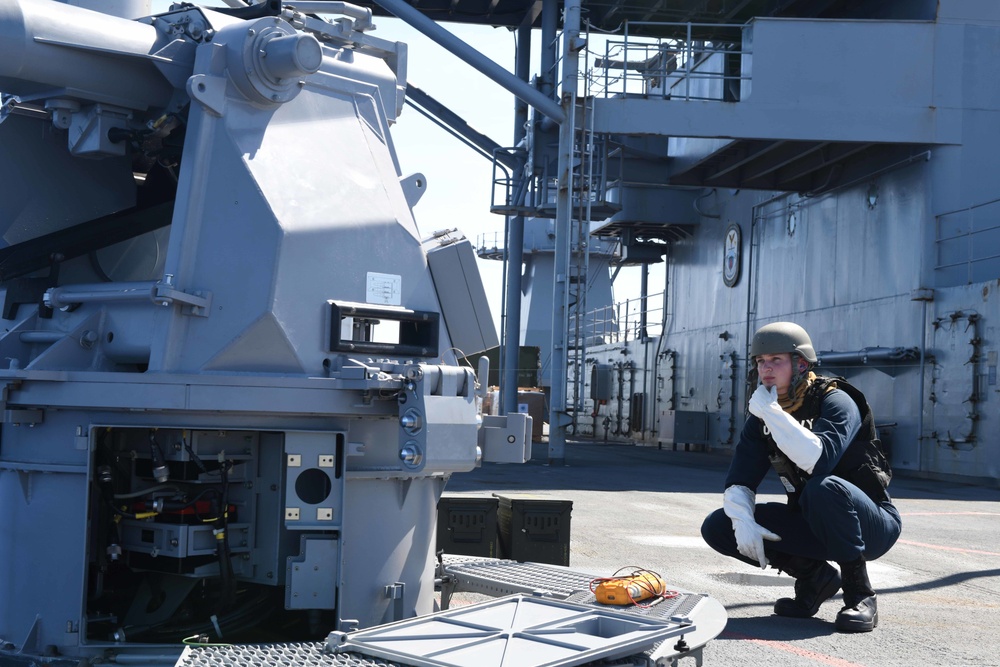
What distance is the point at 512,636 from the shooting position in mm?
3449

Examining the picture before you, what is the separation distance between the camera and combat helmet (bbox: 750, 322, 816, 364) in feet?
18.8

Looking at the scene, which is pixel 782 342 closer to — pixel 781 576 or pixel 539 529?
pixel 539 529

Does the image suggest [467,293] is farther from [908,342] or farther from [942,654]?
[908,342]

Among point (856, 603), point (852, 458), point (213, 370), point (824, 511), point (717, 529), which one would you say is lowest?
point (856, 603)

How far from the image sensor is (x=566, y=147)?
17734 millimetres

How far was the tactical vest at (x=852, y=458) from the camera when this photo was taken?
5816 mm

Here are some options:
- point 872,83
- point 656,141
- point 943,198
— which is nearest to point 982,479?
point 943,198

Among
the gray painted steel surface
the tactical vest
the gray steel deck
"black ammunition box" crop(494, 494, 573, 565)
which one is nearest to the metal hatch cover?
the gray steel deck

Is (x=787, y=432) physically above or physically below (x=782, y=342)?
below

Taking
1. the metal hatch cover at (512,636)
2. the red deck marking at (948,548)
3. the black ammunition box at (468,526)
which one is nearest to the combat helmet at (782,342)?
the black ammunition box at (468,526)

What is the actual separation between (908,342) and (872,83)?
419 centimetres

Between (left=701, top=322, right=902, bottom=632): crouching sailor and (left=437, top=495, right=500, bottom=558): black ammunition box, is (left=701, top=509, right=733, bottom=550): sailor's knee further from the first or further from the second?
(left=437, top=495, right=500, bottom=558): black ammunition box

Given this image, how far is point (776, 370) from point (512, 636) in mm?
2848

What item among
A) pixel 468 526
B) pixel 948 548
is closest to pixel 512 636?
pixel 468 526
